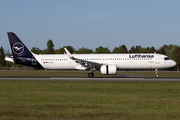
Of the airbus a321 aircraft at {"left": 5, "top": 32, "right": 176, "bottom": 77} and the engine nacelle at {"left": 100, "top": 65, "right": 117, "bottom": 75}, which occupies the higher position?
the airbus a321 aircraft at {"left": 5, "top": 32, "right": 176, "bottom": 77}

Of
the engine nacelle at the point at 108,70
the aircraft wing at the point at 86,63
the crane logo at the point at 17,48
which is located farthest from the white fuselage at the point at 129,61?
the crane logo at the point at 17,48

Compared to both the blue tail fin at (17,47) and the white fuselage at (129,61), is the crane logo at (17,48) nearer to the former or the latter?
the blue tail fin at (17,47)

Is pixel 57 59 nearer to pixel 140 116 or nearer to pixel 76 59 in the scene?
pixel 76 59

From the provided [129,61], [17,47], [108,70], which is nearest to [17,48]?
[17,47]

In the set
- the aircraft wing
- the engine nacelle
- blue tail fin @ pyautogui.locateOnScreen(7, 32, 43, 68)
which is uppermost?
blue tail fin @ pyautogui.locateOnScreen(7, 32, 43, 68)

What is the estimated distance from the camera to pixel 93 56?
36.3 metres

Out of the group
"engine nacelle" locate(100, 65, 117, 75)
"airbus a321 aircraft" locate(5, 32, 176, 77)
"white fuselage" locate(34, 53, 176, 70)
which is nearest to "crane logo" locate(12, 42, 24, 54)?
"airbus a321 aircraft" locate(5, 32, 176, 77)

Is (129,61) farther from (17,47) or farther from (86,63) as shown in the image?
(17,47)

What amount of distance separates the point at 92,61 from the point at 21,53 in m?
11.2

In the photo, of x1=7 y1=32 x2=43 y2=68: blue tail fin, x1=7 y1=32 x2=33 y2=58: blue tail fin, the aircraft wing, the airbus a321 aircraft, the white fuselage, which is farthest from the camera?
x1=7 y1=32 x2=33 y2=58: blue tail fin

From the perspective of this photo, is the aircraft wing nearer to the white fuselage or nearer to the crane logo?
the white fuselage

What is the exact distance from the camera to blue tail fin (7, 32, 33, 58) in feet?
123

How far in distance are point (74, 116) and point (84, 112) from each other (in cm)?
81

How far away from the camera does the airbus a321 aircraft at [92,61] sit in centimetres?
3481
